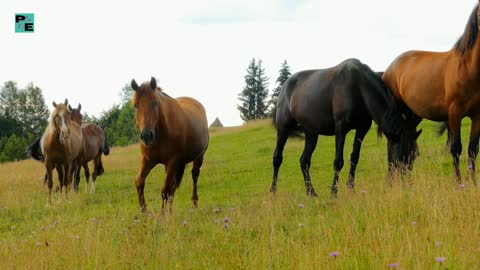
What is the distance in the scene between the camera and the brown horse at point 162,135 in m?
6.77

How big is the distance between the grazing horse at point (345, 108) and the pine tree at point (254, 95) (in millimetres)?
63443

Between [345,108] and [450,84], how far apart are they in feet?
6.15

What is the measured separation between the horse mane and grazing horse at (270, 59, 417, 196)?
1.57 metres

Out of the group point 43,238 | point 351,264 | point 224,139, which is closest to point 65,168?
point 43,238

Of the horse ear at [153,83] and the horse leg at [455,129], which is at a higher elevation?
the horse ear at [153,83]

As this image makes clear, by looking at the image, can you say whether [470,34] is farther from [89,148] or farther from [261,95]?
[261,95]

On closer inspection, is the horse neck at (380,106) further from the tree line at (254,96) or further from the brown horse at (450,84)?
the tree line at (254,96)

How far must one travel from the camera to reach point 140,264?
4.19 meters

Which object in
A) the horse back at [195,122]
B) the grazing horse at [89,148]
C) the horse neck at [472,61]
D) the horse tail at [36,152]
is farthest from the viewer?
the grazing horse at [89,148]

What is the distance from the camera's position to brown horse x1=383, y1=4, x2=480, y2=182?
626 cm

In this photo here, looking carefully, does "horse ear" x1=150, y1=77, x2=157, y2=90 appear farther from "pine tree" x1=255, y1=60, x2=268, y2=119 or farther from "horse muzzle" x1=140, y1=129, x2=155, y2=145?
"pine tree" x1=255, y1=60, x2=268, y2=119

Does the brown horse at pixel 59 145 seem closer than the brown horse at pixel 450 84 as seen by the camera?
No

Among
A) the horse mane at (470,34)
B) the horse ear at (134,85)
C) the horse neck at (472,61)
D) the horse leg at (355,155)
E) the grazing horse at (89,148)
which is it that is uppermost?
the horse mane at (470,34)

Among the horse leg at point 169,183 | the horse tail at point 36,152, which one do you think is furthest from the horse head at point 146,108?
the horse tail at point 36,152
